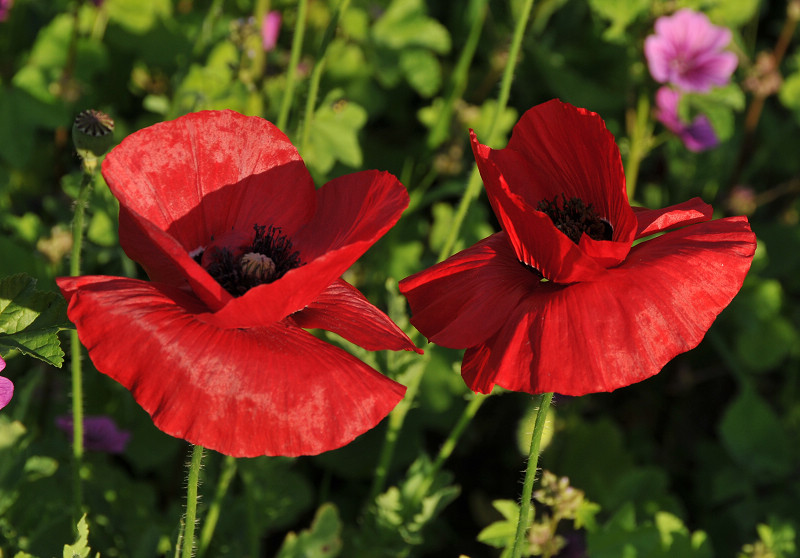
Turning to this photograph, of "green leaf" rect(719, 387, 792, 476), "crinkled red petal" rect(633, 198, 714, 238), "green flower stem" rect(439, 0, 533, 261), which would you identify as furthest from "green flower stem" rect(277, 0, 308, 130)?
"green leaf" rect(719, 387, 792, 476)

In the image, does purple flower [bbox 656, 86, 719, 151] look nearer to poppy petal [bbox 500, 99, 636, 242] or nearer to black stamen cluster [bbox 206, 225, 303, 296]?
poppy petal [bbox 500, 99, 636, 242]

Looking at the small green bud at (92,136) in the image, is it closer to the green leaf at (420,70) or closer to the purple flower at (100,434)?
the purple flower at (100,434)

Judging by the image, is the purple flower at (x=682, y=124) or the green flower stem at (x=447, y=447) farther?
the purple flower at (x=682, y=124)

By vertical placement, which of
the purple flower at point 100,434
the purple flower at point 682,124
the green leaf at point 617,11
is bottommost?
the purple flower at point 100,434

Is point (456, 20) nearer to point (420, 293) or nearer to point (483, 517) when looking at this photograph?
point (483, 517)

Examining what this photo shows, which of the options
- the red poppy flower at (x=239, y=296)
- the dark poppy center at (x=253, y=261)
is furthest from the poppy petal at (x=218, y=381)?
the dark poppy center at (x=253, y=261)

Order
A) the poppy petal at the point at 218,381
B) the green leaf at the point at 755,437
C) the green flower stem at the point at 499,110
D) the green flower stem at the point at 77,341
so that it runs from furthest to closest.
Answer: the green leaf at the point at 755,437
the green flower stem at the point at 499,110
the green flower stem at the point at 77,341
the poppy petal at the point at 218,381

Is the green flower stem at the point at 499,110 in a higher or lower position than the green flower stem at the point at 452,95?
lower
